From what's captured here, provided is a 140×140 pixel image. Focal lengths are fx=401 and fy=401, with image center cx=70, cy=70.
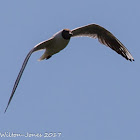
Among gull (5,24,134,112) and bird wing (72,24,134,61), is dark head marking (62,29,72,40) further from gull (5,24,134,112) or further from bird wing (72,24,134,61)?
bird wing (72,24,134,61)

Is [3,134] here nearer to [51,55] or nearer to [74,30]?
[51,55]

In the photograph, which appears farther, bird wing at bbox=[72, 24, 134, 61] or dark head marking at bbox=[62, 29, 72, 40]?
bird wing at bbox=[72, 24, 134, 61]

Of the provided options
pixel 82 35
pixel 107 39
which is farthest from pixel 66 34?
pixel 107 39

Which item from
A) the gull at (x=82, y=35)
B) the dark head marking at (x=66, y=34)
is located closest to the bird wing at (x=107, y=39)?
the gull at (x=82, y=35)

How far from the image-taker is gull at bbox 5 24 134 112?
6379mm

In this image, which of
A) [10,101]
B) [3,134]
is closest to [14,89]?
[10,101]

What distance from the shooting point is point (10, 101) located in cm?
493

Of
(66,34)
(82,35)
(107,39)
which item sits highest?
(66,34)

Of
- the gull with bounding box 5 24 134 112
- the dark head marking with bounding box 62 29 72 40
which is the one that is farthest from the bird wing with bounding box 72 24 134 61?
the dark head marking with bounding box 62 29 72 40

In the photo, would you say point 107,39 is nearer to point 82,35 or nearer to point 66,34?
point 82,35

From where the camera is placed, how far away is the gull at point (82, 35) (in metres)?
6.38

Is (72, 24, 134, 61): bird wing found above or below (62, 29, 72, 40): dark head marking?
below

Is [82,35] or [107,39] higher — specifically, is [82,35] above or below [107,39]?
above

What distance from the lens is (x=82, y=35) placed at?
724 cm
